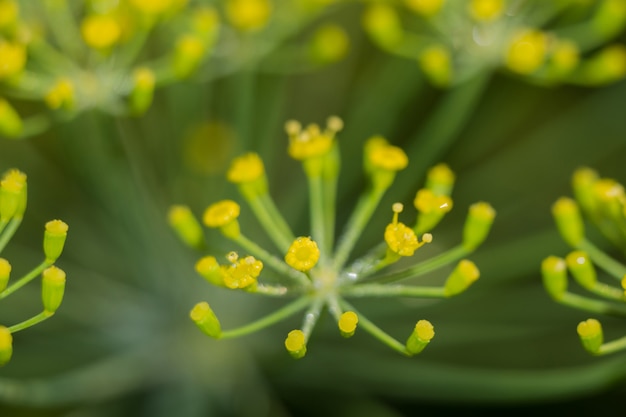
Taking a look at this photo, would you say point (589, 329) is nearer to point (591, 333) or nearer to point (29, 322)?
point (591, 333)

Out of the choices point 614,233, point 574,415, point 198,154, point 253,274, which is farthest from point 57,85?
point 574,415

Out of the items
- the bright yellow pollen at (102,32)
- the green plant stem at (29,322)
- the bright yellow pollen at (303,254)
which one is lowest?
the green plant stem at (29,322)

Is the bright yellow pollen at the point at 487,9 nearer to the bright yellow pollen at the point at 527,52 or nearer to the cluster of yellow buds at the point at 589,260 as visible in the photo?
the bright yellow pollen at the point at 527,52

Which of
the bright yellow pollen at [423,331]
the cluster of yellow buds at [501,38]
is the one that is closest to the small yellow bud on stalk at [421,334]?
the bright yellow pollen at [423,331]

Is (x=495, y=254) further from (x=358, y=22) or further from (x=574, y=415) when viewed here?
(x=358, y=22)

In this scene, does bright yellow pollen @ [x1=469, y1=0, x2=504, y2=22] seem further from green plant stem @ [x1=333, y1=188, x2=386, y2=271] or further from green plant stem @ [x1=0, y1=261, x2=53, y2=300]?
green plant stem @ [x1=0, y1=261, x2=53, y2=300]

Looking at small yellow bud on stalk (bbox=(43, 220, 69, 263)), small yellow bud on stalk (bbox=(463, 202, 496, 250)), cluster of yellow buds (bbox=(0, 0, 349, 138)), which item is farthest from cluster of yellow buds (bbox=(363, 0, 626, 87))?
small yellow bud on stalk (bbox=(43, 220, 69, 263))
